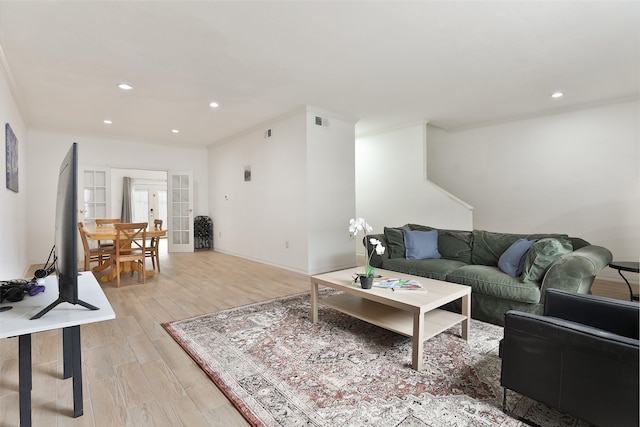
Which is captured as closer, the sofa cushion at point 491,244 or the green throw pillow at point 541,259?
the green throw pillow at point 541,259

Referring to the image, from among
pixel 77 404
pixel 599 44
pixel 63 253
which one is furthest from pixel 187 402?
pixel 599 44

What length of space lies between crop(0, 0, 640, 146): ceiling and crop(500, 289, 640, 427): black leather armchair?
7.15 ft

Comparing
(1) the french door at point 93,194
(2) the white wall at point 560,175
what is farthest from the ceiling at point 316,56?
(1) the french door at point 93,194

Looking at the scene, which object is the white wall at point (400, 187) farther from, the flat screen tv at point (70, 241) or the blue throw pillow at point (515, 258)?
the flat screen tv at point (70, 241)

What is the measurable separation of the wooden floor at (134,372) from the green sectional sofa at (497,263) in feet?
5.13

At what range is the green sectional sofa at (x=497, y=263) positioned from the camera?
2496 millimetres

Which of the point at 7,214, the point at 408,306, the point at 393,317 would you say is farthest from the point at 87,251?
the point at 408,306

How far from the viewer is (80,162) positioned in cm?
626

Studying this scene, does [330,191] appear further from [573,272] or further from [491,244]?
[573,272]

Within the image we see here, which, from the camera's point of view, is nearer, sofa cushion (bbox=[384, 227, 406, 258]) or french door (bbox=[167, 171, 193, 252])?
sofa cushion (bbox=[384, 227, 406, 258])

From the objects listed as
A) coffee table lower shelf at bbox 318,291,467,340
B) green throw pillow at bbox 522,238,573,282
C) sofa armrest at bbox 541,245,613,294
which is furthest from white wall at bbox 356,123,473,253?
coffee table lower shelf at bbox 318,291,467,340

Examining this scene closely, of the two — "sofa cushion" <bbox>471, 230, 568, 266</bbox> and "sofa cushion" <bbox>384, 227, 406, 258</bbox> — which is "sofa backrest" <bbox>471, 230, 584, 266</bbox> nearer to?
"sofa cushion" <bbox>471, 230, 568, 266</bbox>

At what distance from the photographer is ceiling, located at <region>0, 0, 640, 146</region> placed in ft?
7.74

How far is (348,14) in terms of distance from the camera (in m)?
2.38
